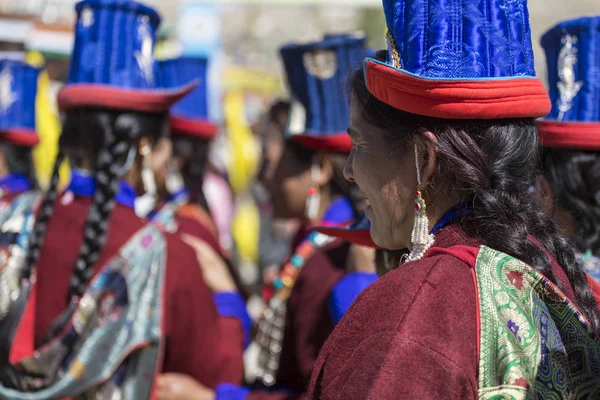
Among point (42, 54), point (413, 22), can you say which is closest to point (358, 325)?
point (413, 22)

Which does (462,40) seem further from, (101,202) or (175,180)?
(175,180)

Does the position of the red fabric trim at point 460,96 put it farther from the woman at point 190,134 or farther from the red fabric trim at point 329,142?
the woman at point 190,134

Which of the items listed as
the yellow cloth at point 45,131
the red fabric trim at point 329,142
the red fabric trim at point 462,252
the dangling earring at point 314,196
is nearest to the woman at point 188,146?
the dangling earring at point 314,196

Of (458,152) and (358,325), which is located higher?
(458,152)

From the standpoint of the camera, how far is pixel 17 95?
494cm

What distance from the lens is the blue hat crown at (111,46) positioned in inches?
122

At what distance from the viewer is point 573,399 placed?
1.35m

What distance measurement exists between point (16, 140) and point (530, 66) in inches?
161

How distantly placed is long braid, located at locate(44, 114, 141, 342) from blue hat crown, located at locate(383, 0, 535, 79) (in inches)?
65.1

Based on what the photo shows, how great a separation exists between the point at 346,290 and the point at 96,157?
1094 millimetres

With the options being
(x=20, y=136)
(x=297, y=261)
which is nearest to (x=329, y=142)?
(x=297, y=261)

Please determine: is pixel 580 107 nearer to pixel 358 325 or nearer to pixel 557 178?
pixel 557 178

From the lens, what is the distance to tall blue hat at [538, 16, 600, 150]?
2539 millimetres

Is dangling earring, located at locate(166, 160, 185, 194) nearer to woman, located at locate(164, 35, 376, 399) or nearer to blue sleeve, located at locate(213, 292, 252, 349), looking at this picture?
woman, located at locate(164, 35, 376, 399)
